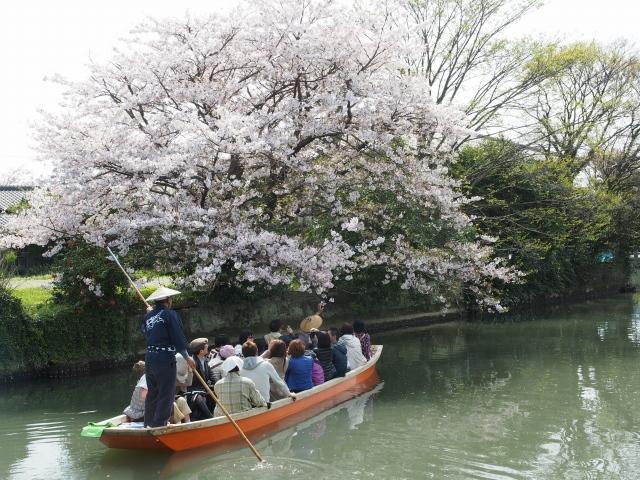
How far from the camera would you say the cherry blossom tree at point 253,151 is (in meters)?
11.6

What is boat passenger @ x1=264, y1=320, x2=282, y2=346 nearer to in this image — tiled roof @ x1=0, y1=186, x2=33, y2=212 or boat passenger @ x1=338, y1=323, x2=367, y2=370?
boat passenger @ x1=338, y1=323, x2=367, y2=370

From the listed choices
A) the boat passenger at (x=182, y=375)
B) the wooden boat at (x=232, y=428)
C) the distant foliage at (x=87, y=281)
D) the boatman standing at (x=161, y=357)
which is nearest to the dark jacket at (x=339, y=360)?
the wooden boat at (x=232, y=428)

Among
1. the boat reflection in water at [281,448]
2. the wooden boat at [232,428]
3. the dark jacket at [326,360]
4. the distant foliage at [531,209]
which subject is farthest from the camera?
the distant foliage at [531,209]

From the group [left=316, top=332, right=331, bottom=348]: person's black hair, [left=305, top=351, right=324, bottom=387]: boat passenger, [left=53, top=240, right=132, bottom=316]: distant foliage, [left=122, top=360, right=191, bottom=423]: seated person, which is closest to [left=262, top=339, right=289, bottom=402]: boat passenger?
[left=305, top=351, right=324, bottom=387]: boat passenger

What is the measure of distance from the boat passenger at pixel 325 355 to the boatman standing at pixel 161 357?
3051 mm

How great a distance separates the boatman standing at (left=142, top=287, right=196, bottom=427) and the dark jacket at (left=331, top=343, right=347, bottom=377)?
3318 mm

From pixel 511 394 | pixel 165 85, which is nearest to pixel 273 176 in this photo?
pixel 165 85

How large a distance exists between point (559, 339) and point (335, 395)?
825 centimetres

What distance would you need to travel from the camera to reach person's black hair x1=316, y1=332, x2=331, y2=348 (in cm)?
973

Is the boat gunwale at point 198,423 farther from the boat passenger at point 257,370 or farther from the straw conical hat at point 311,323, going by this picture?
the straw conical hat at point 311,323

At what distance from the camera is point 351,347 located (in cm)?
1073

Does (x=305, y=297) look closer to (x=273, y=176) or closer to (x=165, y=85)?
(x=273, y=176)

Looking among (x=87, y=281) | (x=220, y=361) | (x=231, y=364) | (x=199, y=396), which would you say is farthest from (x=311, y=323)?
(x=87, y=281)

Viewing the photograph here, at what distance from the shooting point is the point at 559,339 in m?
16.2
